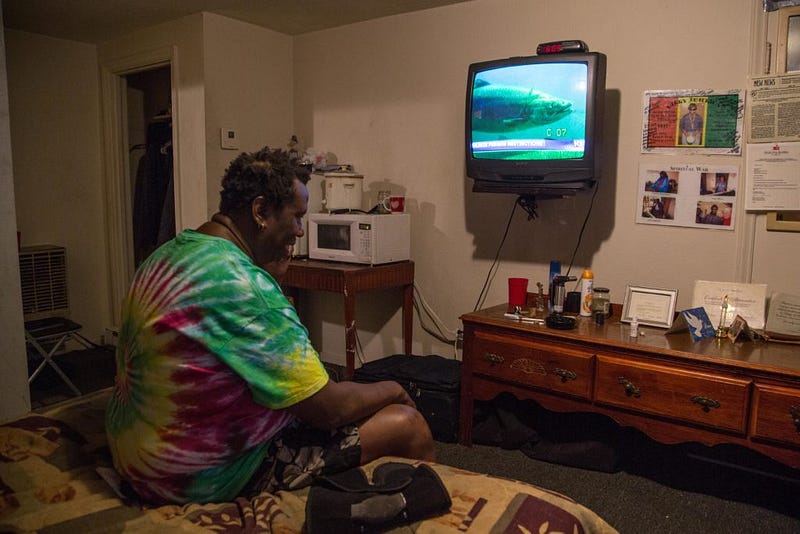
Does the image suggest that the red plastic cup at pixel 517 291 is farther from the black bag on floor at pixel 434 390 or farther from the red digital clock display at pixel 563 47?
the red digital clock display at pixel 563 47

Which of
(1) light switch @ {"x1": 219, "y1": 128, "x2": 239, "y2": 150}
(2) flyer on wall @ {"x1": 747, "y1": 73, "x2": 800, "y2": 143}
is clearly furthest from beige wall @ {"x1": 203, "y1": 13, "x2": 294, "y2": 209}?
(2) flyer on wall @ {"x1": 747, "y1": 73, "x2": 800, "y2": 143}

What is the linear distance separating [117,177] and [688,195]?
3.76 m

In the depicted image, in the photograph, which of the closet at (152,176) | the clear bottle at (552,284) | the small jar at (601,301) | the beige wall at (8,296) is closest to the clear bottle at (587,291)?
the small jar at (601,301)

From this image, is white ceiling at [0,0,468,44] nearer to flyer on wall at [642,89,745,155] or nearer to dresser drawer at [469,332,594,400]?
flyer on wall at [642,89,745,155]

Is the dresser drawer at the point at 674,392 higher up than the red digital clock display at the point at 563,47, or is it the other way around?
the red digital clock display at the point at 563,47

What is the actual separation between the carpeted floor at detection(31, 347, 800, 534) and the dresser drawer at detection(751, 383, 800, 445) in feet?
1.27

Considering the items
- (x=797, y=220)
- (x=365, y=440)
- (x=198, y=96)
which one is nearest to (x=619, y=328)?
(x=797, y=220)

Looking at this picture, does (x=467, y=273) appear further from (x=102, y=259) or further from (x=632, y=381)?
(x=102, y=259)

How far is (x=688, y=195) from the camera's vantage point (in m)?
2.57

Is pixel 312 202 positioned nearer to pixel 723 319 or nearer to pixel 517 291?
pixel 517 291

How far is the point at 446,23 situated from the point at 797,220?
196cm

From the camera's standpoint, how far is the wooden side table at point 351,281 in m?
3.01

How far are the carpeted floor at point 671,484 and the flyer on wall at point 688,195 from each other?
0.98m

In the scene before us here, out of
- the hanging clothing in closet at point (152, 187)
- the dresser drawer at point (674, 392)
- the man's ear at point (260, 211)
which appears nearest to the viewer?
the man's ear at point (260, 211)
